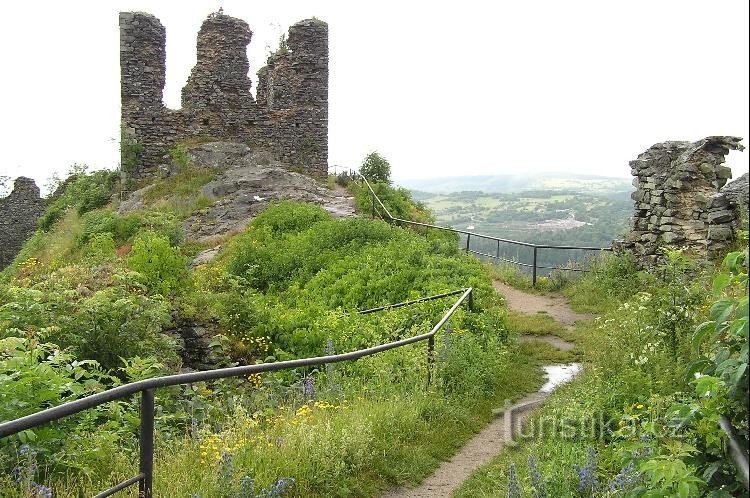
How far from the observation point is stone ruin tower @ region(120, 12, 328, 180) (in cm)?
2556

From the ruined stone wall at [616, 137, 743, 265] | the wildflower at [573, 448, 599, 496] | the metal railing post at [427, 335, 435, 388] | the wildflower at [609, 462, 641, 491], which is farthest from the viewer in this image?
the ruined stone wall at [616, 137, 743, 265]

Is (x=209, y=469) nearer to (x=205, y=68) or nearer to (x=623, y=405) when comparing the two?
(x=623, y=405)

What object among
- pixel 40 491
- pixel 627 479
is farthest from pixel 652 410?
pixel 40 491

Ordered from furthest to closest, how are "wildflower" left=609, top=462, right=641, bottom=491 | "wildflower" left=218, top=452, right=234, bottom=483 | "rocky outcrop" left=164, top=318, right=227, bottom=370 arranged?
"rocky outcrop" left=164, top=318, right=227, bottom=370, "wildflower" left=218, top=452, right=234, bottom=483, "wildflower" left=609, top=462, right=641, bottom=491

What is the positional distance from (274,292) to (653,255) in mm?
8797

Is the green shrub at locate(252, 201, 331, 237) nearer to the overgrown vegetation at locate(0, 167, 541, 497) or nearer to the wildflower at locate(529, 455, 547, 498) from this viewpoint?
the overgrown vegetation at locate(0, 167, 541, 497)

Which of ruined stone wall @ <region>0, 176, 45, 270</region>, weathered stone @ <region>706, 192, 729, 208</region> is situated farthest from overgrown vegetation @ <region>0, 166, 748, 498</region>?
ruined stone wall @ <region>0, 176, 45, 270</region>

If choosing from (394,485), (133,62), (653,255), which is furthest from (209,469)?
(133,62)

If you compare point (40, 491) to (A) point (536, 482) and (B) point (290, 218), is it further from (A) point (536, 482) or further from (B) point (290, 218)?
(B) point (290, 218)

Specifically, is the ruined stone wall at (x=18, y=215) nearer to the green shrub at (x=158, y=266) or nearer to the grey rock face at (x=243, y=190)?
the grey rock face at (x=243, y=190)

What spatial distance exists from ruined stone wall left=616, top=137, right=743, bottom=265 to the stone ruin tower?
15.5 meters

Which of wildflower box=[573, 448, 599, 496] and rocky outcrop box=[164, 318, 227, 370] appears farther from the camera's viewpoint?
rocky outcrop box=[164, 318, 227, 370]

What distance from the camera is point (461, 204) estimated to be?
73.0m

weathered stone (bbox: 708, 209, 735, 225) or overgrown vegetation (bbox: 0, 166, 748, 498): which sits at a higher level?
weathered stone (bbox: 708, 209, 735, 225)
